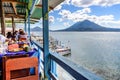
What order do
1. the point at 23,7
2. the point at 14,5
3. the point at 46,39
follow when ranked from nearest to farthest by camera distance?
the point at 46,39 → the point at 14,5 → the point at 23,7

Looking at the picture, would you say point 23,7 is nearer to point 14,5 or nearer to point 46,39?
point 14,5

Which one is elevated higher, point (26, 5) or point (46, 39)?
point (26, 5)

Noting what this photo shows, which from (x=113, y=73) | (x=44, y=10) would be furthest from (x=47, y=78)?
(x=113, y=73)

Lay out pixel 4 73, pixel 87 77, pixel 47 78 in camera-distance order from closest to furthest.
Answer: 1. pixel 87 77
2. pixel 4 73
3. pixel 47 78

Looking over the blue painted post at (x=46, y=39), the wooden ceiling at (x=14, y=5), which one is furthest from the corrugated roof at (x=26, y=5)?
the blue painted post at (x=46, y=39)

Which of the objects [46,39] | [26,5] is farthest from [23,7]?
[46,39]

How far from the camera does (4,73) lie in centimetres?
210

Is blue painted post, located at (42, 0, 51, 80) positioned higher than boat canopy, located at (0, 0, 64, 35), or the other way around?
boat canopy, located at (0, 0, 64, 35)

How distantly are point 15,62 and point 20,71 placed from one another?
222mm

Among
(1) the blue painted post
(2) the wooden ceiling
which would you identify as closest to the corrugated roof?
(2) the wooden ceiling

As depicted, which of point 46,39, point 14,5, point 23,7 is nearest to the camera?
point 46,39

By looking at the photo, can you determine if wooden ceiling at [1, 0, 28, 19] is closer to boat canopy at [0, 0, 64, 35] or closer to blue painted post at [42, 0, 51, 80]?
boat canopy at [0, 0, 64, 35]

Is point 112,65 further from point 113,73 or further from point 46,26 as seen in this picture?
point 46,26

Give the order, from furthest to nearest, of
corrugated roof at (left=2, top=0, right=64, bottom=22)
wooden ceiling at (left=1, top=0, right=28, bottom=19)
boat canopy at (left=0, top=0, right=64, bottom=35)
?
wooden ceiling at (left=1, top=0, right=28, bottom=19) < boat canopy at (left=0, top=0, right=64, bottom=35) < corrugated roof at (left=2, top=0, right=64, bottom=22)
